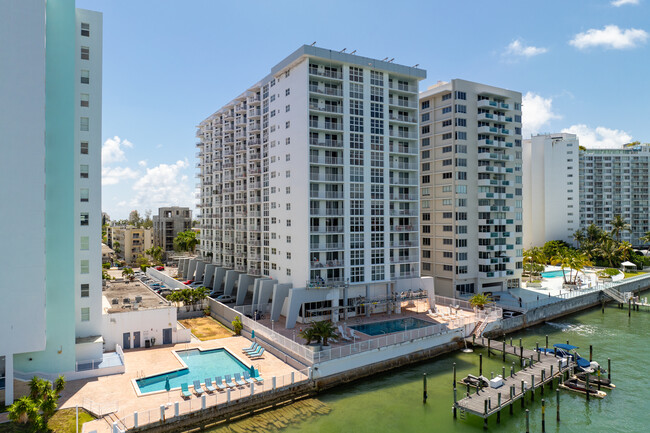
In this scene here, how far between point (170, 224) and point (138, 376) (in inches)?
4129

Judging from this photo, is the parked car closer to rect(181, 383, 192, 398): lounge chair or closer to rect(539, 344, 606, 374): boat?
rect(181, 383, 192, 398): lounge chair

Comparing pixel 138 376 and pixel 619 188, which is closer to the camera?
pixel 138 376

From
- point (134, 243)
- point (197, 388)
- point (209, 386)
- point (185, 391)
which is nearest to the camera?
point (185, 391)

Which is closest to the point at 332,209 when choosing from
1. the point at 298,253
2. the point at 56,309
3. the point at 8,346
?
the point at 298,253

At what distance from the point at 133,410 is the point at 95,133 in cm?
2552

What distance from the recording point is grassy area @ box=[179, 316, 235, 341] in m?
48.5

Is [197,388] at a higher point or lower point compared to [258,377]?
higher

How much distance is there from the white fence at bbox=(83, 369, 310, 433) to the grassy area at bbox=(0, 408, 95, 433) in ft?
3.30

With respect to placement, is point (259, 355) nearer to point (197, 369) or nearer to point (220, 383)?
point (197, 369)

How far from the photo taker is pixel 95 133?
39.7 m

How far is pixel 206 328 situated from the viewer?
51688 millimetres

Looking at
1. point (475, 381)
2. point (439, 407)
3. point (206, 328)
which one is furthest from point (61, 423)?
point (475, 381)

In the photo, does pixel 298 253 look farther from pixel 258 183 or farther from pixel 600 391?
pixel 600 391

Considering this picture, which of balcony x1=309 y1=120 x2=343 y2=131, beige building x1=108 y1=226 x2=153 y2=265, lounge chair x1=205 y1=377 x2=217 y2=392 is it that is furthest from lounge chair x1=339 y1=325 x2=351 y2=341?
beige building x1=108 y1=226 x2=153 y2=265
